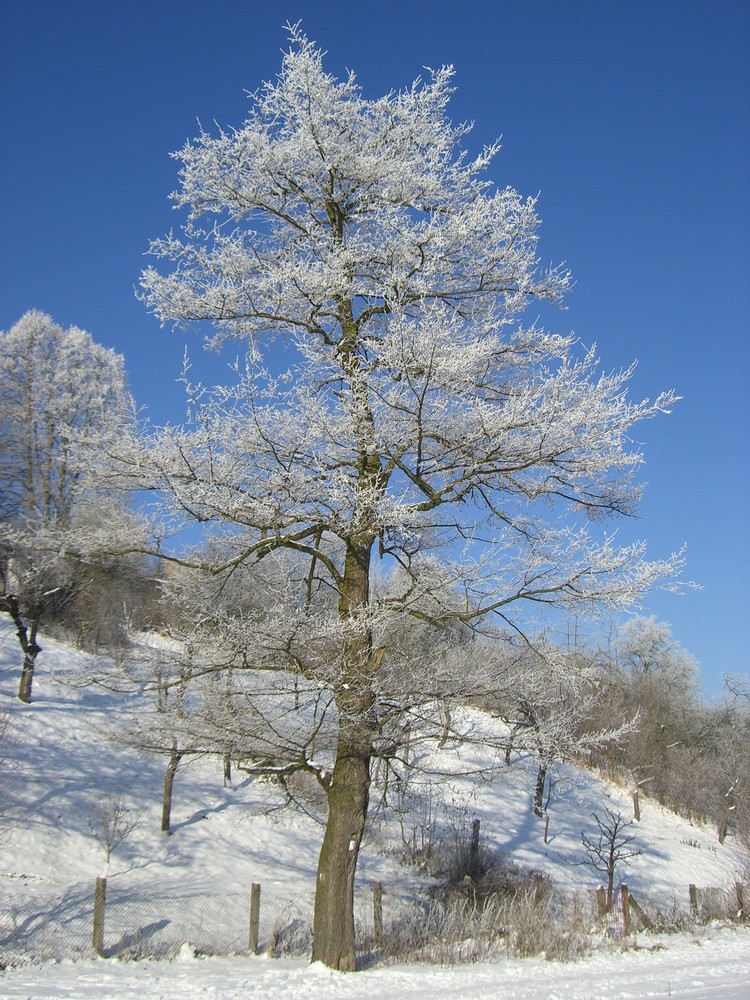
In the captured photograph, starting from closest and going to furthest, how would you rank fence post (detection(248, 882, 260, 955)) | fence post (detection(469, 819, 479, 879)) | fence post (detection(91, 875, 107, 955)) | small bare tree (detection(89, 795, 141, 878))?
fence post (detection(91, 875, 107, 955))
fence post (detection(248, 882, 260, 955))
small bare tree (detection(89, 795, 141, 878))
fence post (detection(469, 819, 479, 879))

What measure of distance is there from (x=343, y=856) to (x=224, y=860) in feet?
30.2

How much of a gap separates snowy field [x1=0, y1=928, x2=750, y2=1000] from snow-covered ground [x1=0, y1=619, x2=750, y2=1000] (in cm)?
3

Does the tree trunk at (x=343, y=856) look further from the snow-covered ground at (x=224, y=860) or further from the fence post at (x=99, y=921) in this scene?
the fence post at (x=99, y=921)

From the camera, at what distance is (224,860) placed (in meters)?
15.8

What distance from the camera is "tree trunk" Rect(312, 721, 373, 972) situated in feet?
25.4

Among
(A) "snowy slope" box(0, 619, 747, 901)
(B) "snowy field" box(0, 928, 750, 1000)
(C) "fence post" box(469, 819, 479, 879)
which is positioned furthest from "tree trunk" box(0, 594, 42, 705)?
(C) "fence post" box(469, 819, 479, 879)

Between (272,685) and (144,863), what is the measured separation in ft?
30.1

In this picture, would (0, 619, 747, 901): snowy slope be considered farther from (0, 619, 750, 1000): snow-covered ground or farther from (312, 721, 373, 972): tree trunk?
(312, 721, 373, 972): tree trunk

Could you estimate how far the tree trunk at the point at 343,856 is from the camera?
7.75m

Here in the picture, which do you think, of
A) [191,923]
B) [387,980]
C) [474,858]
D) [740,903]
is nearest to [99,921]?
[191,923]

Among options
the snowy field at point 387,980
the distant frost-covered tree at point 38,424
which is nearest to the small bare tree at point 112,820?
the distant frost-covered tree at point 38,424

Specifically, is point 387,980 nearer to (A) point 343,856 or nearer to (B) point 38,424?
(A) point 343,856

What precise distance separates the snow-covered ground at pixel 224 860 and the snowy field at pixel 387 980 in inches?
1.3

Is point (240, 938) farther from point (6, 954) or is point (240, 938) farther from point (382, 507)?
point (382, 507)
